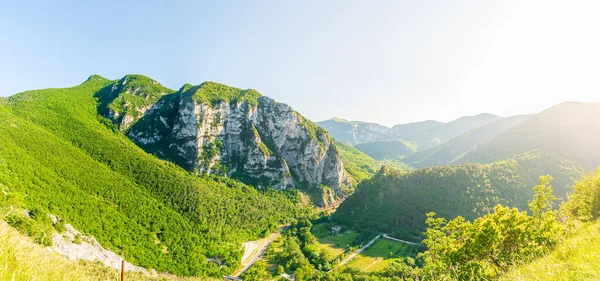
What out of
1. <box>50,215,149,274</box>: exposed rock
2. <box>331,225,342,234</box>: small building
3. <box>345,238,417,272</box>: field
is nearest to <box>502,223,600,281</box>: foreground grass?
<box>50,215,149,274</box>: exposed rock

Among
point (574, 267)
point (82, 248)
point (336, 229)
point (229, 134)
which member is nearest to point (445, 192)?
point (336, 229)

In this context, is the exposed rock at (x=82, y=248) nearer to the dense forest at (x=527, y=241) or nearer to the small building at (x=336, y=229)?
the dense forest at (x=527, y=241)

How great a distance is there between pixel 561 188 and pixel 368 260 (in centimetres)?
10290

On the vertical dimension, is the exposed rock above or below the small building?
above

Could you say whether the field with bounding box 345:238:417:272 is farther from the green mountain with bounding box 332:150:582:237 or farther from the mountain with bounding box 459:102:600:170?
the mountain with bounding box 459:102:600:170

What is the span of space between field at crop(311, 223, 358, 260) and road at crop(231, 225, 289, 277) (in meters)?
17.1

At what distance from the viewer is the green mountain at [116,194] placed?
200 ft

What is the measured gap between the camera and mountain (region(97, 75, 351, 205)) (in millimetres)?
129250

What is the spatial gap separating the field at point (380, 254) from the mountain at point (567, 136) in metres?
124

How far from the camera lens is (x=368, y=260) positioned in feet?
241

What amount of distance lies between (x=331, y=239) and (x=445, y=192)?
53935mm

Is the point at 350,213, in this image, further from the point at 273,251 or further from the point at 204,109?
the point at 204,109

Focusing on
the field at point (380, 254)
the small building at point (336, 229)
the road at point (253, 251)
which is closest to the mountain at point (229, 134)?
the small building at point (336, 229)

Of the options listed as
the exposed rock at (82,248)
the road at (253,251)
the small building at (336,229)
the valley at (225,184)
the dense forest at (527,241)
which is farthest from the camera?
the small building at (336,229)
